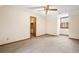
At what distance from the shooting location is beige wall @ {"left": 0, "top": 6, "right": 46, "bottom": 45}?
6.10 feet

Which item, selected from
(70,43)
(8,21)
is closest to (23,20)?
(8,21)

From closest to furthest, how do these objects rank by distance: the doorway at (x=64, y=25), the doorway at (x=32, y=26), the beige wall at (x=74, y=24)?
the beige wall at (x=74, y=24), the doorway at (x=64, y=25), the doorway at (x=32, y=26)

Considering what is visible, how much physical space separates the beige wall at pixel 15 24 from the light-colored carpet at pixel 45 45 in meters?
0.14

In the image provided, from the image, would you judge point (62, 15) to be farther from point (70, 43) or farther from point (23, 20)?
point (23, 20)

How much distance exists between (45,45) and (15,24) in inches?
32.1

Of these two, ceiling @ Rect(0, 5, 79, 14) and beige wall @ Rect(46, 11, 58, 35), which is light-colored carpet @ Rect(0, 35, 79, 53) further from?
ceiling @ Rect(0, 5, 79, 14)

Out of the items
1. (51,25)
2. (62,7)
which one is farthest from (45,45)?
(62,7)

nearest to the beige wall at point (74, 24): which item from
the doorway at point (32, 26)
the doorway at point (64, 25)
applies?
the doorway at point (64, 25)

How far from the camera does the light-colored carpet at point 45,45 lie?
1.84 m

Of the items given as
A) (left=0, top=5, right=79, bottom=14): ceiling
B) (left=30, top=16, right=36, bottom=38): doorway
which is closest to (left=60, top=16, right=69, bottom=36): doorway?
(left=0, top=5, right=79, bottom=14): ceiling

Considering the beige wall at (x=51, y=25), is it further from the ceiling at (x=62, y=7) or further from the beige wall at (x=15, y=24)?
the ceiling at (x=62, y=7)

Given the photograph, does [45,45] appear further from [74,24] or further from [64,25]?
[74,24]

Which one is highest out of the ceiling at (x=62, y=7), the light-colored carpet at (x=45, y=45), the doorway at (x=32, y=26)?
the ceiling at (x=62, y=7)

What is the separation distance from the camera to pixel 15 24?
2068mm
